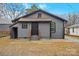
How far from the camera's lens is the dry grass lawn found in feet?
21.9

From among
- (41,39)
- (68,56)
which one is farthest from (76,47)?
(41,39)

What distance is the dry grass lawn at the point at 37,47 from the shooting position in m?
6.68

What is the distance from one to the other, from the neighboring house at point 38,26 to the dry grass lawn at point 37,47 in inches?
5.6

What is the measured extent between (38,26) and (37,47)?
497 millimetres

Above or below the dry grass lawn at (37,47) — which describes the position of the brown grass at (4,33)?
above

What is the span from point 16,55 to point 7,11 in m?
0.96

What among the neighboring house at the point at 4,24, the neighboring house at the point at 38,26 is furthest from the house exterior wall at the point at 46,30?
the neighboring house at the point at 4,24

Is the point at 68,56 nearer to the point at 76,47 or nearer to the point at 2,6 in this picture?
the point at 76,47

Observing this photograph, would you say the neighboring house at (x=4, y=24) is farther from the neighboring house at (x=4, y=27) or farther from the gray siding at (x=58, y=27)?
the gray siding at (x=58, y=27)

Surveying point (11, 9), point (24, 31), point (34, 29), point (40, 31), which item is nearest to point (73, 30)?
point (40, 31)

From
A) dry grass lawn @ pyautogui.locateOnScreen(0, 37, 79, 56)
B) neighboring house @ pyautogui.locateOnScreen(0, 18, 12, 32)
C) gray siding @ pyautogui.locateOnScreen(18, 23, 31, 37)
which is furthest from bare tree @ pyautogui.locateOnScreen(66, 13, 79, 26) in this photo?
neighboring house @ pyautogui.locateOnScreen(0, 18, 12, 32)

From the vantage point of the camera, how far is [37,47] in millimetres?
6785

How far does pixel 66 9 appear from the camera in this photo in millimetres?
6801

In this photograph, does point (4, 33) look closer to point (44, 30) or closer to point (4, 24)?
point (4, 24)
